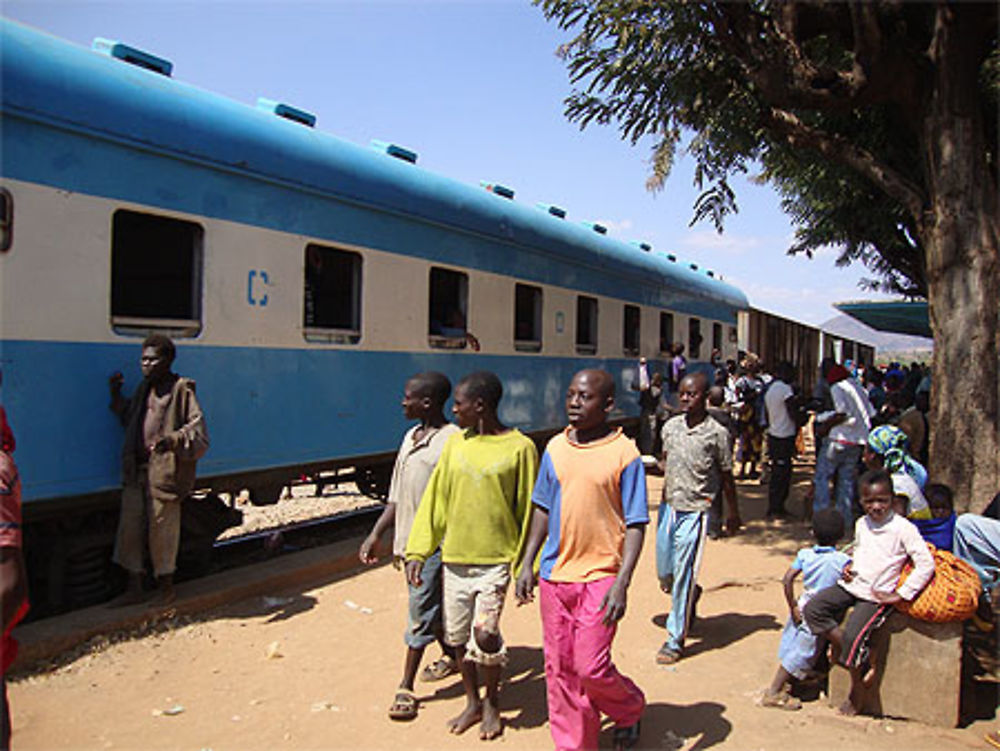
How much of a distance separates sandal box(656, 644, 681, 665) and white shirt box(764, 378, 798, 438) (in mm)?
4442

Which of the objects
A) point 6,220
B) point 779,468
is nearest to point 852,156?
point 779,468

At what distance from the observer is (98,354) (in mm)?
4785

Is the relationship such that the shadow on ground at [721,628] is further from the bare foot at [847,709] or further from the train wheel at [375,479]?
the train wheel at [375,479]

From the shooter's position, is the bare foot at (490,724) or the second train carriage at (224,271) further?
the second train carriage at (224,271)

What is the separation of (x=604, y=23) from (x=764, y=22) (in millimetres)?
1583

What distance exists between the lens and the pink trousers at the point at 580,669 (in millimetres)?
3215

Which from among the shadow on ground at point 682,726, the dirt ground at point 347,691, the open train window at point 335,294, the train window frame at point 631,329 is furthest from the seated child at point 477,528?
the train window frame at point 631,329

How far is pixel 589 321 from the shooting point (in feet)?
35.7

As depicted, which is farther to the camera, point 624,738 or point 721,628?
point 721,628

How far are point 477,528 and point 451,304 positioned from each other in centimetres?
469

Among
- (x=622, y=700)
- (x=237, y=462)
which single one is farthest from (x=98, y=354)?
(x=622, y=700)

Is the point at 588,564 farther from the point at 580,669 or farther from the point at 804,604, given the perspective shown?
the point at 804,604

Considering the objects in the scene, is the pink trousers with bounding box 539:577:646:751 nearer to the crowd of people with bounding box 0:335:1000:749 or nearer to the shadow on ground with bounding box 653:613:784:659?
the crowd of people with bounding box 0:335:1000:749

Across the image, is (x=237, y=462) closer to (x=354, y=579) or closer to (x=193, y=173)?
(x=354, y=579)
